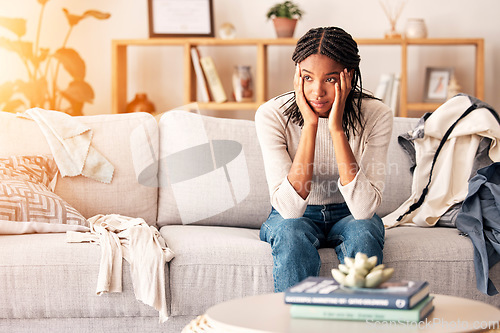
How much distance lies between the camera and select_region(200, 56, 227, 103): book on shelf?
11.4ft

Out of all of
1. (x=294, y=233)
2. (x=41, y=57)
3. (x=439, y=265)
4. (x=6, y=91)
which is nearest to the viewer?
(x=294, y=233)

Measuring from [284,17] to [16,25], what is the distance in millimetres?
1462

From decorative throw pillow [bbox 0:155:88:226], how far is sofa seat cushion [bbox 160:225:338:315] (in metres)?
0.46

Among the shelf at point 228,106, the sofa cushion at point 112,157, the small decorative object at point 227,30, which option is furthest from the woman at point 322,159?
the small decorative object at point 227,30

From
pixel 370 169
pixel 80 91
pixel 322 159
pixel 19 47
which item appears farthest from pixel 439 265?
pixel 19 47

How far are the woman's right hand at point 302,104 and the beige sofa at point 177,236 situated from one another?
1.28ft

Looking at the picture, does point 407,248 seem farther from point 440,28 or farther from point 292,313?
point 440,28

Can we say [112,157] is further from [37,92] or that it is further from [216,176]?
[37,92]

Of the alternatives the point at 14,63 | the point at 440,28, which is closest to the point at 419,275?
the point at 440,28

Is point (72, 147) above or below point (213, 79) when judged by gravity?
below

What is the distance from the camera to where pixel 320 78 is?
1.78m

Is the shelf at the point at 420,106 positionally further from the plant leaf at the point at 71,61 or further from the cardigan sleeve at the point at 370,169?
the plant leaf at the point at 71,61

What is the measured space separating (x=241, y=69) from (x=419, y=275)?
197cm

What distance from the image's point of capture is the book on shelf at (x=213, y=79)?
11.4ft
